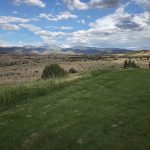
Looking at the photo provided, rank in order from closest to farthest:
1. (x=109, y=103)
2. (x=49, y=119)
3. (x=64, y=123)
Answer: (x=64, y=123), (x=49, y=119), (x=109, y=103)

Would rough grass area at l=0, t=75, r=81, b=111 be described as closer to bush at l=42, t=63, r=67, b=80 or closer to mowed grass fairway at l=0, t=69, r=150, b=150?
mowed grass fairway at l=0, t=69, r=150, b=150

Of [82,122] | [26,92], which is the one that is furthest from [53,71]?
[82,122]

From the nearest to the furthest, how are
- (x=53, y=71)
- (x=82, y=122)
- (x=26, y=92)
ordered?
(x=82, y=122) → (x=26, y=92) → (x=53, y=71)

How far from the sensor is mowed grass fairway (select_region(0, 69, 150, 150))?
15.1 metres

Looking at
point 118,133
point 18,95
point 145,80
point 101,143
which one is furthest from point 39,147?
point 145,80

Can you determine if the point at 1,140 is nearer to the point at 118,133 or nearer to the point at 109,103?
the point at 118,133

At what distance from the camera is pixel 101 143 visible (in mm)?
14766

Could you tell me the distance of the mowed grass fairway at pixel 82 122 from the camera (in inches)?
594

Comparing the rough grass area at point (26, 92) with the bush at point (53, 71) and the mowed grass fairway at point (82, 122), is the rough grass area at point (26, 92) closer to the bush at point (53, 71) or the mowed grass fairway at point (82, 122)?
the mowed grass fairway at point (82, 122)

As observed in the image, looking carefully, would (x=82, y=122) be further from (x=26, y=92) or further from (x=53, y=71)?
(x=53, y=71)

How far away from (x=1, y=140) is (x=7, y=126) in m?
2.75

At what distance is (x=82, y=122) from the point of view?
18500 mm

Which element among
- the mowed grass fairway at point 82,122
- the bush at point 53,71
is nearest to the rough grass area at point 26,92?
the mowed grass fairway at point 82,122

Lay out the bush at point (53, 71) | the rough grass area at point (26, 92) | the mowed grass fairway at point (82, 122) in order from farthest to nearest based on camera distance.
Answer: the bush at point (53, 71)
the rough grass area at point (26, 92)
the mowed grass fairway at point (82, 122)
